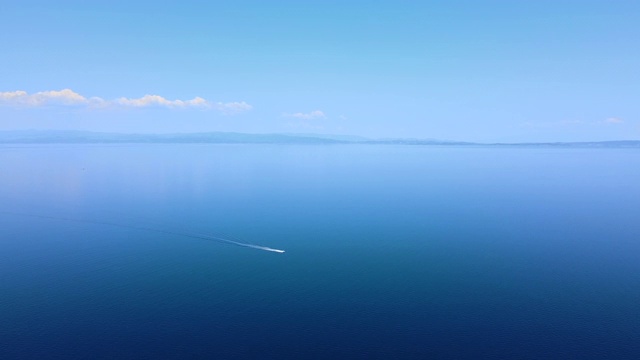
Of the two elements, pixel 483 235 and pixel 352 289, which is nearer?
pixel 352 289

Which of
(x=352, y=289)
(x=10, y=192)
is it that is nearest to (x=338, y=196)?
(x=352, y=289)

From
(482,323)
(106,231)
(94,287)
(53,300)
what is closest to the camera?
(482,323)

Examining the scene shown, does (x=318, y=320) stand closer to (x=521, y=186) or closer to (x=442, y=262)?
(x=442, y=262)

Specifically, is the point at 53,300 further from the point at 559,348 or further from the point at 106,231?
the point at 559,348

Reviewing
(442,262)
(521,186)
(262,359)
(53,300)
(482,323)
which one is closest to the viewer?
(262,359)

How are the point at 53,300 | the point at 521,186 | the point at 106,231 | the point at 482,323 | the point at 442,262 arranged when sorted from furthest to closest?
the point at 521,186 < the point at 106,231 < the point at 442,262 < the point at 53,300 < the point at 482,323

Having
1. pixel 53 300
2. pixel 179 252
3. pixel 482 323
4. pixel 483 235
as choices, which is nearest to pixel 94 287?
pixel 53 300
